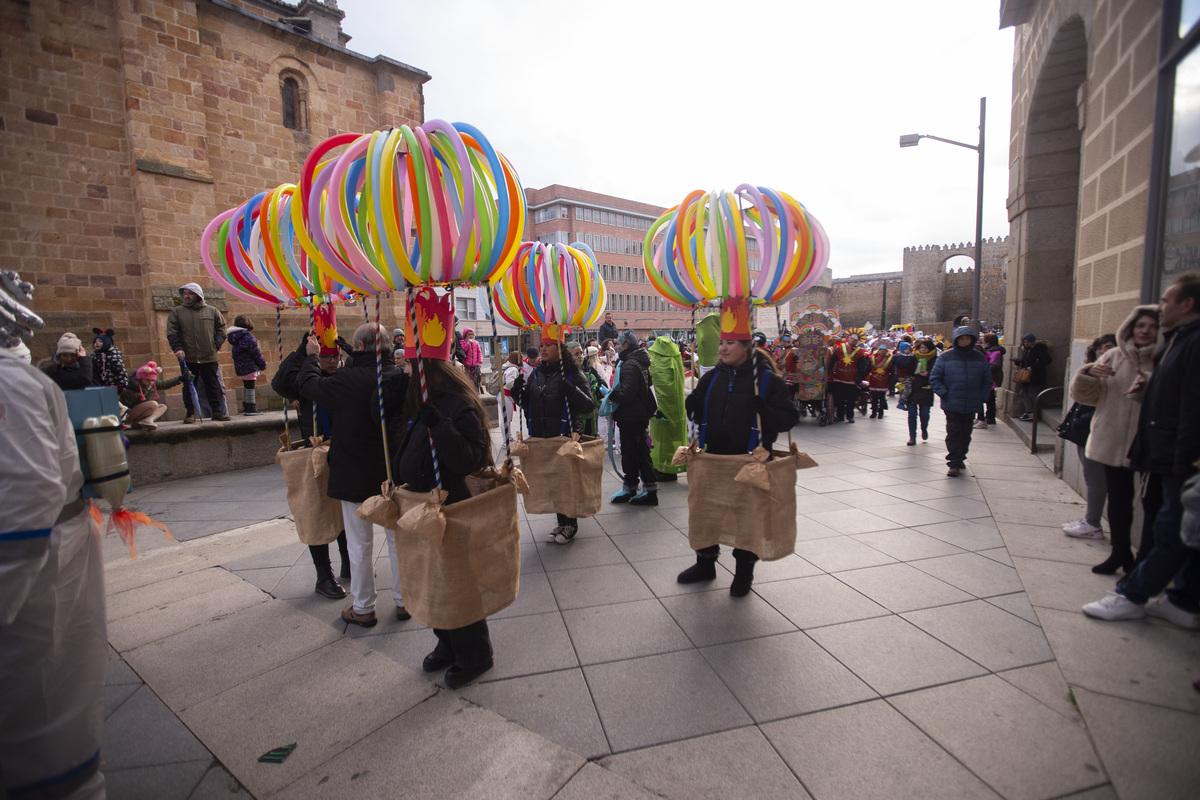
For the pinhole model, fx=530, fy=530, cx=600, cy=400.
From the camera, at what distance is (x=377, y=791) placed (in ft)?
6.75

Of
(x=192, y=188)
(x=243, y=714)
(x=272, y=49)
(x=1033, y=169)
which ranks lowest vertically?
(x=243, y=714)

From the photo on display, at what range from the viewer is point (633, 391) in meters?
5.16

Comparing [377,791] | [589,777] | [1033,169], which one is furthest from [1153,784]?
[1033,169]

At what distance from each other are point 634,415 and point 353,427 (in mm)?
2809

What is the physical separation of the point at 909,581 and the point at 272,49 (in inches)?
611

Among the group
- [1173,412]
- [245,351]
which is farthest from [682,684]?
[245,351]

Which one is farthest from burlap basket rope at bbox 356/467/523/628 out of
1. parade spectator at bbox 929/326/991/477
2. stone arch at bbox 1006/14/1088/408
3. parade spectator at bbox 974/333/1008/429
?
parade spectator at bbox 974/333/1008/429

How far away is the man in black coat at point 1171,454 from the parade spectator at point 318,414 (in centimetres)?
461

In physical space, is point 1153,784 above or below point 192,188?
below

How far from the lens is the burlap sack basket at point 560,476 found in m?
4.38

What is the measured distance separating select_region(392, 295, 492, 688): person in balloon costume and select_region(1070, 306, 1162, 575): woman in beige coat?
3897 millimetres

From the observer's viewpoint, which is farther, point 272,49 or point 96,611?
point 272,49

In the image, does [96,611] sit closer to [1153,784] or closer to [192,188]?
[1153,784]

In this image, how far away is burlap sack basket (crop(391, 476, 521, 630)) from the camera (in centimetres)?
254
